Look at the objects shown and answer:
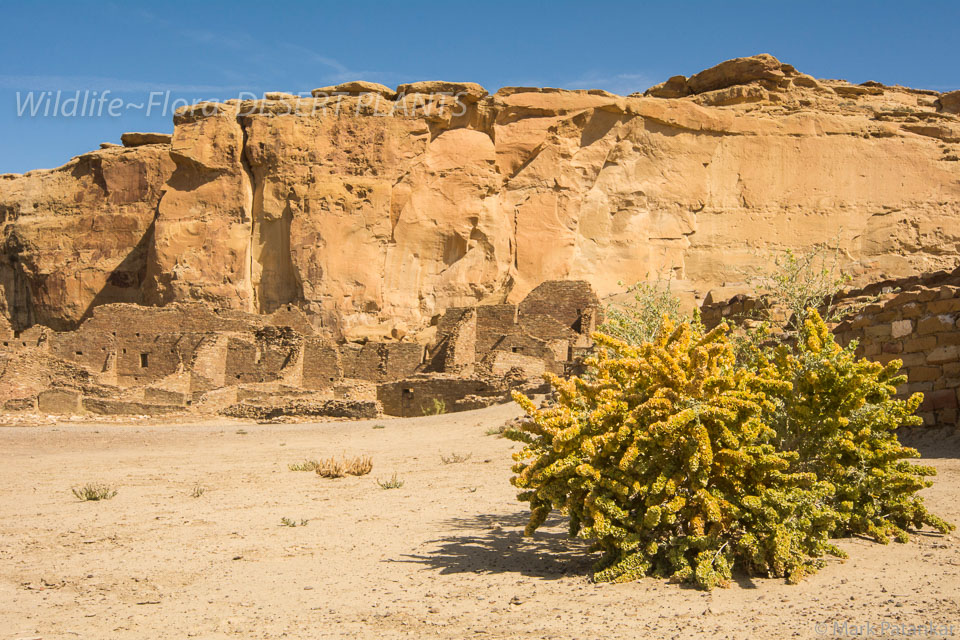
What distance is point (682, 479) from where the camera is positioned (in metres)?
5.93

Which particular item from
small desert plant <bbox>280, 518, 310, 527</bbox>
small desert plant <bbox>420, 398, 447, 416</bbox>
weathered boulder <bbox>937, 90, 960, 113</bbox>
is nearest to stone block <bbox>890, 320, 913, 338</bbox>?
small desert plant <bbox>280, 518, 310, 527</bbox>

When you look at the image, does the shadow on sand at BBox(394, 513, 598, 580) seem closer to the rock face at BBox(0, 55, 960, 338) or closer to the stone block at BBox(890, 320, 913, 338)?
the stone block at BBox(890, 320, 913, 338)

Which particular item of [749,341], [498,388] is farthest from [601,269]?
[749,341]

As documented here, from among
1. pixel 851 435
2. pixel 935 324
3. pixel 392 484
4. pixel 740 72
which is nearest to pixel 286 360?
pixel 392 484

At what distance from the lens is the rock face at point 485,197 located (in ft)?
116

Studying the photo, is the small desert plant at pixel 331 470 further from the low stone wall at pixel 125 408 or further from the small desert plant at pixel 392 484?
the low stone wall at pixel 125 408

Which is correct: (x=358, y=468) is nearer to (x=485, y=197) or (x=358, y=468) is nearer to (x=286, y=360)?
(x=286, y=360)

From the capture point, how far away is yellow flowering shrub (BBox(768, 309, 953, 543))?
6473 mm

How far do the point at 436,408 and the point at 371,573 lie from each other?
49.0ft

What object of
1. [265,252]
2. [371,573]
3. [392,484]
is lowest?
[371,573]

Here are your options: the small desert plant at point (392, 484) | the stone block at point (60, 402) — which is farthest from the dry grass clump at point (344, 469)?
the stone block at point (60, 402)

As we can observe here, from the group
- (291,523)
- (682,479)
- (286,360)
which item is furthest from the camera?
(286,360)

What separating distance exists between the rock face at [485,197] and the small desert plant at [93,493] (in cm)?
2276

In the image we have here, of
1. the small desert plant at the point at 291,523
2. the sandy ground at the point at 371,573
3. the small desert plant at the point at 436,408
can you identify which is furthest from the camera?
the small desert plant at the point at 436,408
